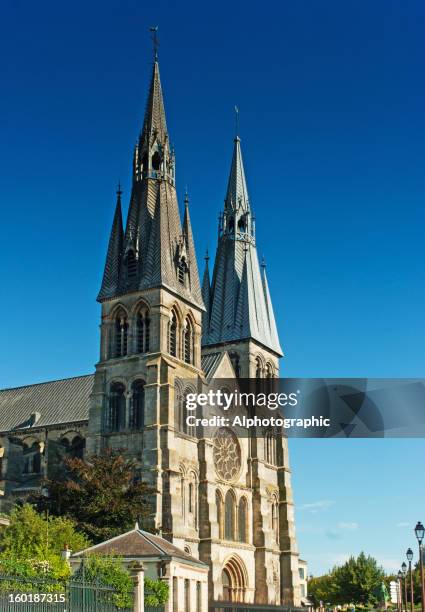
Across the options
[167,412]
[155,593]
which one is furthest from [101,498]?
[155,593]

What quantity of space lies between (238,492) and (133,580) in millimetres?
35603

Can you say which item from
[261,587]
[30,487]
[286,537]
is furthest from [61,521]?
[286,537]

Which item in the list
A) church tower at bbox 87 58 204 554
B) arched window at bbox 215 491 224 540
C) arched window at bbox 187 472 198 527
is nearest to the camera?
church tower at bbox 87 58 204 554

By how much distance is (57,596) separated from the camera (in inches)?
983

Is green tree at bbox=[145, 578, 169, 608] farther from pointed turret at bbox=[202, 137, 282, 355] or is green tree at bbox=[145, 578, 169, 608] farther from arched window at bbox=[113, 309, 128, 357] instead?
pointed turret at bbox=[202, 137, 282, 355]

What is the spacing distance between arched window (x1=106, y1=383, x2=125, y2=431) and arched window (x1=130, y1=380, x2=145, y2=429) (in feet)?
2.63

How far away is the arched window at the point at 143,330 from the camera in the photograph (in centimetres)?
5903

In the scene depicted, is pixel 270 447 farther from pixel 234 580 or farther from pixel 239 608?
pixel 239 608

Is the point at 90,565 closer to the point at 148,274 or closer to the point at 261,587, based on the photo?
the point at 148,274

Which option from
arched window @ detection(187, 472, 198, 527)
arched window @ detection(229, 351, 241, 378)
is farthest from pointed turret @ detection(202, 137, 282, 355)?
arched window @ detection(187, 472, 198, 527)

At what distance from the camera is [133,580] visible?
2920cm

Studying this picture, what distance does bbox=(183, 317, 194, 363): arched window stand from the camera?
61.7 m

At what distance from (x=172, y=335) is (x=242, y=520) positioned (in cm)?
1493

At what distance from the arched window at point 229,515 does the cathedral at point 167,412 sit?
0.33ft
